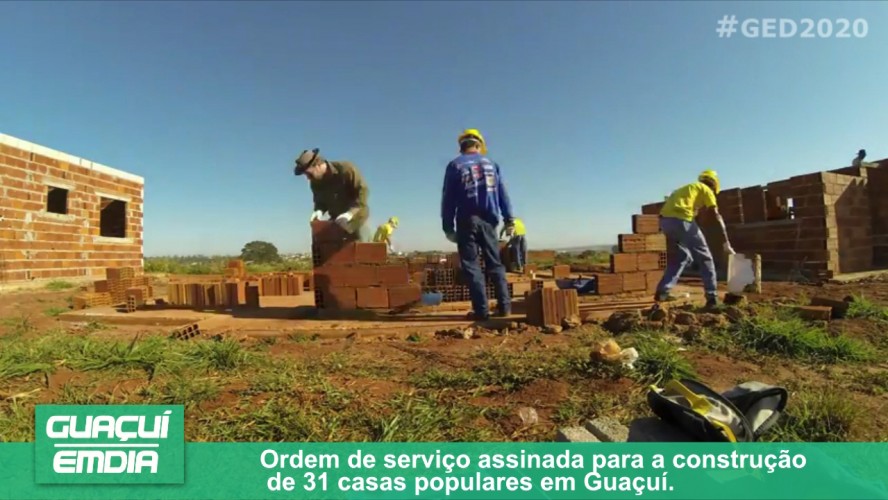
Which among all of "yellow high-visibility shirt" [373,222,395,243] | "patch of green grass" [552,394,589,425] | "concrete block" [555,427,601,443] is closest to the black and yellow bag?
"concrete block" [555,427,601,443]

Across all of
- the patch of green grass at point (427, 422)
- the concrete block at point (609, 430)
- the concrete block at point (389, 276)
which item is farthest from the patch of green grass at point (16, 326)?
the concrete block at point (609, 430)

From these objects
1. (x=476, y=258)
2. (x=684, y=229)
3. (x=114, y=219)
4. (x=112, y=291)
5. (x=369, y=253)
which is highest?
(x=114, y=219)

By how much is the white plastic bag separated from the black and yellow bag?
14.4 ft

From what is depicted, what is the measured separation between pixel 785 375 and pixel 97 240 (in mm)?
14022

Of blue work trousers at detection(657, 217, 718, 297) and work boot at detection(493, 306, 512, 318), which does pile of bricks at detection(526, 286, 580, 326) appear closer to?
work boot at detection(493, 306, 512, 318)

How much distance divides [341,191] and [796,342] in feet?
15.1

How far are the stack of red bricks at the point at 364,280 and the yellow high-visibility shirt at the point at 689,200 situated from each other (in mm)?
3206

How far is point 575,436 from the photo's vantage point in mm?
1700

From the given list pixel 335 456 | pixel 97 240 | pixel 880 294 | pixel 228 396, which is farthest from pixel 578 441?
pixel 97 240

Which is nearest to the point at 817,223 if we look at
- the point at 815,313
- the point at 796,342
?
the point at 815,313

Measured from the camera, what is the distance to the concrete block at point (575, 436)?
1671mm

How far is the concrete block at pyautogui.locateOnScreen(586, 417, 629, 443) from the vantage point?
5.40 feet

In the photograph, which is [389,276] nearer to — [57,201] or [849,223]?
[849,223]

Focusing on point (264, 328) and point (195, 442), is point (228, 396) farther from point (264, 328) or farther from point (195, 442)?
point (264, 328)
